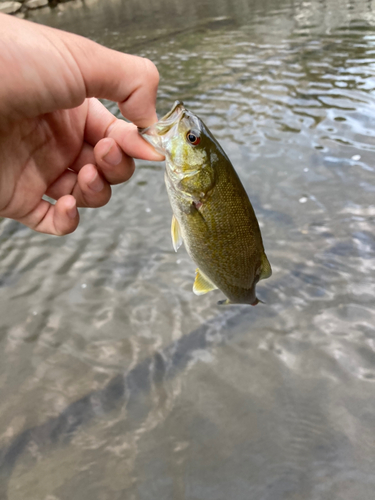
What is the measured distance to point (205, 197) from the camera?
209 cm

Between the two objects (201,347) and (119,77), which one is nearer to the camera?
(119,77)

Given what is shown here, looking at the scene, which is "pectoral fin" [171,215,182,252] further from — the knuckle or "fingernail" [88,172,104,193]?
the knuckle

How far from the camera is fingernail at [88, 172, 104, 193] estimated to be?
2.29 metres

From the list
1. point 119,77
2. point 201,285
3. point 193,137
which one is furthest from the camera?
point 201,285

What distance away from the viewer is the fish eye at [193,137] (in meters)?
2.02

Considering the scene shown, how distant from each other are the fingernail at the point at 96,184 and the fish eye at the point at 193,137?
59 cm

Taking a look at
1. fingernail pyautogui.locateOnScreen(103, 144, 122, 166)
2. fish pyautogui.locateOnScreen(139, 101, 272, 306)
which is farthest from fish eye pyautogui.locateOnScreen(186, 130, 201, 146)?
fingernail pyautogui.locateOnScreen(103, 144, 122, 166)

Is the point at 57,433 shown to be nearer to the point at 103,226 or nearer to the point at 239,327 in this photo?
the point at 239,327

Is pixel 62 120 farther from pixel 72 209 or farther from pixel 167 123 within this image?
pixel 167 123

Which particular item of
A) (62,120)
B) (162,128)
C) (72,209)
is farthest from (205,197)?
(62,120)

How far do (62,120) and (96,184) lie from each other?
0.42 m

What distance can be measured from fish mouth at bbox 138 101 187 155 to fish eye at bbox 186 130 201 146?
0.27ft

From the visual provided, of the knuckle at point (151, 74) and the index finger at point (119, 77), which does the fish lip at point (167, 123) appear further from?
the knuckle at point (151, 74)

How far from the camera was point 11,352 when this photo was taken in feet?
13.2
